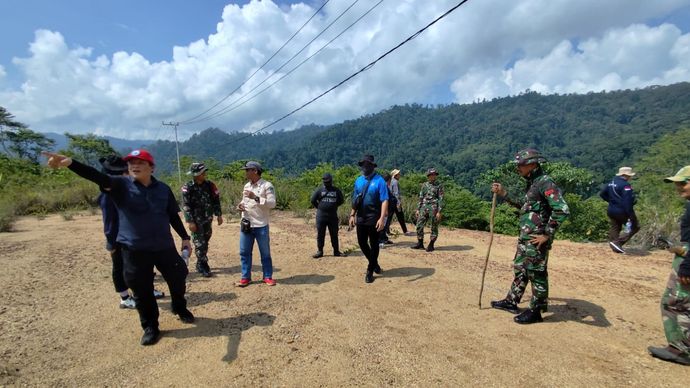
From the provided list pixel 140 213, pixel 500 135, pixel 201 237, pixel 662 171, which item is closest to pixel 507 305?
pixel 140 213

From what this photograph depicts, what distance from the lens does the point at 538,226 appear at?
3.72 meters

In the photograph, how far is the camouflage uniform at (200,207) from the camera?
206 inches

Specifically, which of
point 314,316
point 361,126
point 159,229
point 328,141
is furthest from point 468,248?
point 361,126

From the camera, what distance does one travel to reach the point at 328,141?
154375 millimetres

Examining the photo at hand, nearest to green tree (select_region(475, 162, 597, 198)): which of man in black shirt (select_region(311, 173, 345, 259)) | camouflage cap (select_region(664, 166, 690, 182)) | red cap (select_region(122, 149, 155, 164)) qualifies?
man in black shirt (select_region(311, 173, 345, 259))

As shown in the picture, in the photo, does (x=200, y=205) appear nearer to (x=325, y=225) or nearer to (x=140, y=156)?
(x=140, y=156)

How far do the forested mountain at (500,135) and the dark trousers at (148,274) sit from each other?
72762mm

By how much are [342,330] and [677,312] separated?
3013 mm

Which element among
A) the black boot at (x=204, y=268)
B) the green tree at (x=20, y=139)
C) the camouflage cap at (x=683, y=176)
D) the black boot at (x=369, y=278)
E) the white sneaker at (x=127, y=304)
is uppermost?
the green tree at (x=20, y=139)

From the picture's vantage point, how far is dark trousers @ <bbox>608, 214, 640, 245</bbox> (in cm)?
708

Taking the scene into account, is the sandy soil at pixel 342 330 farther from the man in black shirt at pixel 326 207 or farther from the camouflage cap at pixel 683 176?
the camouflage cap at pixel 683 176

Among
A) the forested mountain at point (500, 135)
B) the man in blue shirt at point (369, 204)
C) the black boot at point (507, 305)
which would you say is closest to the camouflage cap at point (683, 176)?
the black boot at point (507, 305)

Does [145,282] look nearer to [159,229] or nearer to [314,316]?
[159,229]

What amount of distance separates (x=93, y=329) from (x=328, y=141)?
15246 centimetres
